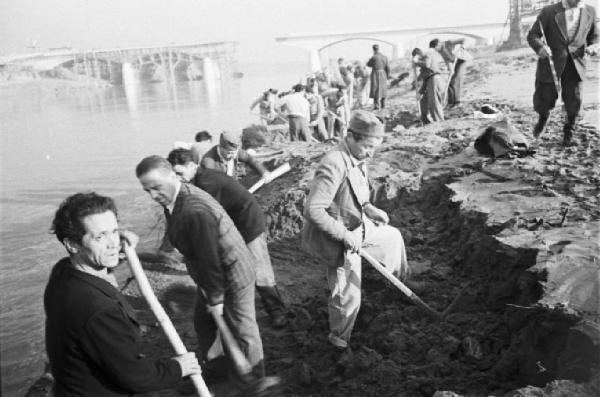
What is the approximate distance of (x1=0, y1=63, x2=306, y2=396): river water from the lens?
6520 millimetres

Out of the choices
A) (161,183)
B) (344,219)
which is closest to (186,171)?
(161,183)

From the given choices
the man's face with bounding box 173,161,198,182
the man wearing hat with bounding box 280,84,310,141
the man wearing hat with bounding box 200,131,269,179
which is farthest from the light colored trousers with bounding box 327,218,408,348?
the man wearing hat with bounding box 280,84,310,141

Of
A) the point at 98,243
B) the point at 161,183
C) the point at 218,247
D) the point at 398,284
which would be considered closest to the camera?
the point at 98,243

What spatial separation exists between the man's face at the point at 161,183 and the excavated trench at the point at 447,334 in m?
1.76

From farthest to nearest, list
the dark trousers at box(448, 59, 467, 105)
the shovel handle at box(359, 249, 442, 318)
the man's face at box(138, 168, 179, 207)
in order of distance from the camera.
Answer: the dark trousers at box(448, 59, 467, 105)
the shovel handle at box(359, 249, 442, 318)
the man's face at box(138, 168, 179, 207)

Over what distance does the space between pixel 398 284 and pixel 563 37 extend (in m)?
3.84

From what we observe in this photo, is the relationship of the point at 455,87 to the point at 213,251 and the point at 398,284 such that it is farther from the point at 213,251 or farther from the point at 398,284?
the point at 213,251

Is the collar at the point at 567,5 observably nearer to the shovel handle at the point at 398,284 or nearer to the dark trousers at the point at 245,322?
the shovel handle at the point at 398,284

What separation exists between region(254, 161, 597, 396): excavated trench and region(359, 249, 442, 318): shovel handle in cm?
8

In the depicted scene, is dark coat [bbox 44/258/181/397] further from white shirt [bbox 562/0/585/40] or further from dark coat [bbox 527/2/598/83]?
white shirt [bbox 562/0/585/40]

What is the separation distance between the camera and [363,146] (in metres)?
3.70

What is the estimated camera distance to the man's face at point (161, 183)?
3.36 m

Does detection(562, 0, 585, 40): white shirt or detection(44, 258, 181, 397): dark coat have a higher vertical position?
detection(562, 0, 585, 40): white shirt

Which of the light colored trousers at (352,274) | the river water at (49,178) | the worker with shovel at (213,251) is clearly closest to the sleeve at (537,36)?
the light colored trousers at (352,274)
